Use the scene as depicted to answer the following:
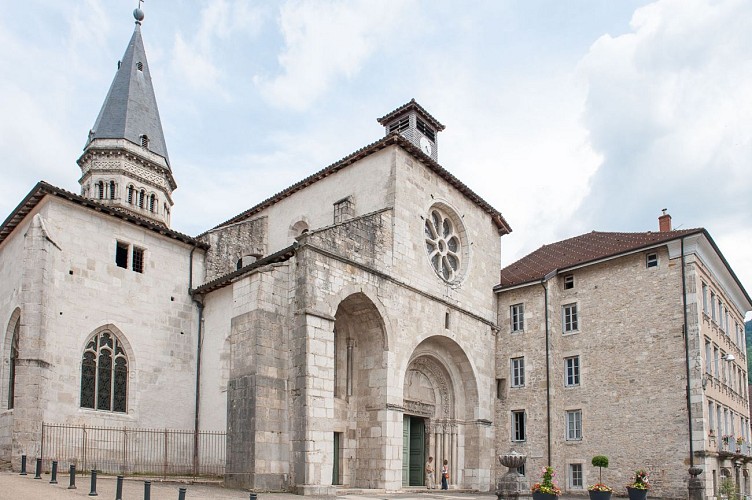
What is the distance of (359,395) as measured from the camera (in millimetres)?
19188

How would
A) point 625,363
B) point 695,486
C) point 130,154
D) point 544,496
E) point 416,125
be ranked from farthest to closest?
1. point 130,154
2. point 416,125
3. point 625,363
4. point 695,486
5. point 544,496

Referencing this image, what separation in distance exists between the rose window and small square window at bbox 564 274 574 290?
3.97 metres

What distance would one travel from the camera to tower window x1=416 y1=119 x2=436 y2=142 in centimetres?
2488

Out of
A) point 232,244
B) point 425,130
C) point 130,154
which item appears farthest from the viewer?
point 130,154

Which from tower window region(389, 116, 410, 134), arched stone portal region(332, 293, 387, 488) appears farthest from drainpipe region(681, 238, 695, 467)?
tower window region(389, 116, 410, 134)

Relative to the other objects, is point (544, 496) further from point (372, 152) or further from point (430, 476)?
point (372, 152)

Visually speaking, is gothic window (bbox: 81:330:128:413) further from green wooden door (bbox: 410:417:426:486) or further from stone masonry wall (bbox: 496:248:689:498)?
stone masonry wall (bbox: 496:248:689:498)

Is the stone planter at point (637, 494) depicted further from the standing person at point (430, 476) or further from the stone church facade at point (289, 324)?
the standing person at point (430, 476)

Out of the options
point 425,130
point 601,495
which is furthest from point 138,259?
point 601,495

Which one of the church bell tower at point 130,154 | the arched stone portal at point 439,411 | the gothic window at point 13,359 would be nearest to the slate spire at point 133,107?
the church bell tower at point 130,154

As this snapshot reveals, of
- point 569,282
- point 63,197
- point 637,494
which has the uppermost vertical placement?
point 63,197

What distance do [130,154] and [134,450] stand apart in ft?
61.8

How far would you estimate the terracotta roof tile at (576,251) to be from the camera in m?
22.0

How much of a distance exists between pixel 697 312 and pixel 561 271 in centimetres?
489
